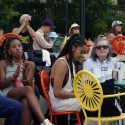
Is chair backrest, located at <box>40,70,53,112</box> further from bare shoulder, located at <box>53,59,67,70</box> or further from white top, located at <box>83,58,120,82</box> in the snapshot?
white top, located at <box>83,58,120,82</box>

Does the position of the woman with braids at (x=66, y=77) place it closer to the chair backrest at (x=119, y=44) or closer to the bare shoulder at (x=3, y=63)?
the bare shoulder at (x=3, y=63)

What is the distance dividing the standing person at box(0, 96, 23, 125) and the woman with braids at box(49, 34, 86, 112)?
24.3 inches

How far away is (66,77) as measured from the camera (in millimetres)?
5410

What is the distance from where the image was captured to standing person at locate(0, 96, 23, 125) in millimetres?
4836

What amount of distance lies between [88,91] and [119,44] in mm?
5043

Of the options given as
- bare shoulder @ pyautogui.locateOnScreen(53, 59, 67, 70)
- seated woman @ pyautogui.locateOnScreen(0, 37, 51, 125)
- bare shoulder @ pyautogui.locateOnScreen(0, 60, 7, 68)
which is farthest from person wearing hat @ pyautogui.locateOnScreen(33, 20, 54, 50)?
bare shoulder @ pyautogui.locateOnScreen(53, 59, 67, 70)

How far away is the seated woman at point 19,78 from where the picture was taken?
17.1 feet

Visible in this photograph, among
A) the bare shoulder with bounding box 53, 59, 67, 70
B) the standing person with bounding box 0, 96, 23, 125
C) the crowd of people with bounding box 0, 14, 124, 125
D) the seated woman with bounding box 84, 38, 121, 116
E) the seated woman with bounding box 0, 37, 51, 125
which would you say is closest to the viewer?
the standing person with bounding box 0, 96, 23, 125

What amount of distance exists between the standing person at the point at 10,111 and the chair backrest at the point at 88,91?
0.66 metres

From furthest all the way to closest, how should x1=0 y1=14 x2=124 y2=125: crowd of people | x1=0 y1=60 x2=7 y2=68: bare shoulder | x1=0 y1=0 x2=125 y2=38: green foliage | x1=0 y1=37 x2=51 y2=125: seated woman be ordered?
x1=0 y1=0 x2=125 y2=38: green foliage, x1=0 y1=60 x2=7 y2=68: bare shoulder, x1=0 y1=37 x2=51 y2=125: seated woman, x1=0 y1=14 x2=124 y2=125: crowd of people

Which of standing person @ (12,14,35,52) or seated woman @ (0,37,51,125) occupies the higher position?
standing person @ (12,14,35,52)

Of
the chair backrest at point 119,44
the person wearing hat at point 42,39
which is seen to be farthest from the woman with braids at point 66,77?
the chair backrest at point 119,44

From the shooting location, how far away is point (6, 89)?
5500 millimetres

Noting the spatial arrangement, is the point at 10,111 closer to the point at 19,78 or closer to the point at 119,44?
the point at 19,78
